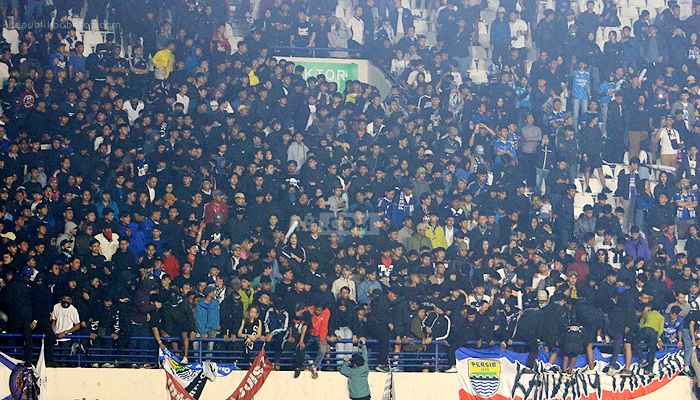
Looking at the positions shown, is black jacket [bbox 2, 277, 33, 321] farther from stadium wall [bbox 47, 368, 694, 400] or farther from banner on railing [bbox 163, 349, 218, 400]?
banner on railing [bbox 163, 349, 218, 400]

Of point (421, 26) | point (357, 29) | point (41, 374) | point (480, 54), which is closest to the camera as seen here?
point (41, 374)

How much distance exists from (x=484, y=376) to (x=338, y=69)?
8577 millimetres

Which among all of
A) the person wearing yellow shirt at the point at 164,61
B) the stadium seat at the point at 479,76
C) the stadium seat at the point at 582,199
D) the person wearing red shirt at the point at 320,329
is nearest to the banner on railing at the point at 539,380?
the person wearing red shirt at the point at 320,329

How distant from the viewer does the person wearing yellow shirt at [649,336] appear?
2266cm

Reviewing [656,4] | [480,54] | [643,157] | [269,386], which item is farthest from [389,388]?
[656,4]

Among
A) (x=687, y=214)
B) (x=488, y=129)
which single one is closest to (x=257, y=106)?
(x=488, y=129)

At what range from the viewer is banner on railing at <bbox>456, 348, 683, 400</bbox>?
73.1ft

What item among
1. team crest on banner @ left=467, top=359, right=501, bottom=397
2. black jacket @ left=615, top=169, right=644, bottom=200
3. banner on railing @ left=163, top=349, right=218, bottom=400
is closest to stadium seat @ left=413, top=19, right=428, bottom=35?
black jacket @ left=615, top=169, right=644, bottom=200

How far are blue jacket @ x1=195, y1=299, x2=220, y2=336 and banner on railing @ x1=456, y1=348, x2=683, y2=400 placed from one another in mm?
3480

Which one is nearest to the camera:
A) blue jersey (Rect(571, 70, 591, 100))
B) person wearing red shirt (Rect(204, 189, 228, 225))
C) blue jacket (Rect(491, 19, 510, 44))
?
person wearing red shirt (Rect(204, 189, 228, 225))

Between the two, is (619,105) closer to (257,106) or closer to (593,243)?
(593,243)

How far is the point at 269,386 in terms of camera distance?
2230 cm

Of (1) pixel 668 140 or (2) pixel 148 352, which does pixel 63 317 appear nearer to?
(2) pixel 148 352

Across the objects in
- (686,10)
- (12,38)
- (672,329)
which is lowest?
(672,329)
